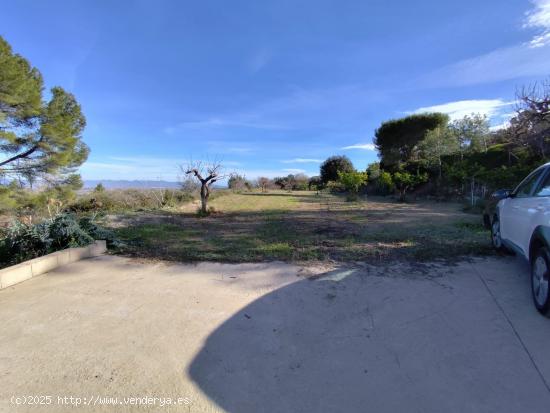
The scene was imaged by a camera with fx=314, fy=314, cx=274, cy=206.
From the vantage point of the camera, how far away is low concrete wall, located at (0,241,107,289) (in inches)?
152

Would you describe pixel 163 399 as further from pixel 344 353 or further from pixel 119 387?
pixel 344 353

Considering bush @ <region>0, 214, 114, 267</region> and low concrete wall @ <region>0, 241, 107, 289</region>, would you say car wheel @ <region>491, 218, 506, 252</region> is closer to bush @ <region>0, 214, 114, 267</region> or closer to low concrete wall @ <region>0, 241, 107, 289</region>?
low concrete wall @ <region>0, 241, 107, 289</region>

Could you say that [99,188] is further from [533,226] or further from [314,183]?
[533,226]

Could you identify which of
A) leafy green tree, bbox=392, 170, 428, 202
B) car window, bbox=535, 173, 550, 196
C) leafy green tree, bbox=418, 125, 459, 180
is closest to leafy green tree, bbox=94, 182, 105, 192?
leafy green tree, bbox=392, 170, 428, 202

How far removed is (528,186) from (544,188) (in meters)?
0.60

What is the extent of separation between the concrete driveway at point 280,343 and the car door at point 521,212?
0.49m

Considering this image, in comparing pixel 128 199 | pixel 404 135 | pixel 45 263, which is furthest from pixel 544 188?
pixel 404 135

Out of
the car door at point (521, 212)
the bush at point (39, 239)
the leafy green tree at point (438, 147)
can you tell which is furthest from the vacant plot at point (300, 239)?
the leafy green tree at point (438, 147)

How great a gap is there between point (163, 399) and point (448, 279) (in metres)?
3.33

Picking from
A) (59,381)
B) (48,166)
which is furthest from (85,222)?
(48,166)

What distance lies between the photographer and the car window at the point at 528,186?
362cm

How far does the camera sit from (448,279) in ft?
12.4

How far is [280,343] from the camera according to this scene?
8.36 feet

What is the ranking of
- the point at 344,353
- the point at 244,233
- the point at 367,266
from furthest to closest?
the point at 244,233 → the point at 367,266 → the point at 344,353
